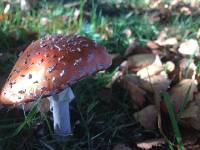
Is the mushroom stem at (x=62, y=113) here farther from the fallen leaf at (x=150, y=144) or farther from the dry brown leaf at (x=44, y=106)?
the fallen leaf at (x=150, y=144)

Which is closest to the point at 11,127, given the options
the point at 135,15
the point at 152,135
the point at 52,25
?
the point at 152,135

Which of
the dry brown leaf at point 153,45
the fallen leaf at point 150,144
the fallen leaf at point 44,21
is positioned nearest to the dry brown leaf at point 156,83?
the fallen leaf at point 150,144

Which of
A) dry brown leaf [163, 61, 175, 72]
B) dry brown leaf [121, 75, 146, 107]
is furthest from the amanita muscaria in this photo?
dry brown leaf [163, 61, 175, 72]

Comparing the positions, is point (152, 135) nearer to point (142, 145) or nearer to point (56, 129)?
point (142, 145)

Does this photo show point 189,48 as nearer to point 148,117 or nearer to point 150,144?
point 148,117

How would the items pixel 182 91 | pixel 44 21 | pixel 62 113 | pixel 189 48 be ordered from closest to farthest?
pixel 62 113
pixel 182 91
pixel 189 48
pixel 44 21

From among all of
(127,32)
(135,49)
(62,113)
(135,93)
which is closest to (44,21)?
(127,32)

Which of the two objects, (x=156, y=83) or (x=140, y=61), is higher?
(x=140, y=61)

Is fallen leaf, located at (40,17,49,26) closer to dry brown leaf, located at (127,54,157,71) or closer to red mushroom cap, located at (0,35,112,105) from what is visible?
dry brown leaf, located at (127,54,157,71)
